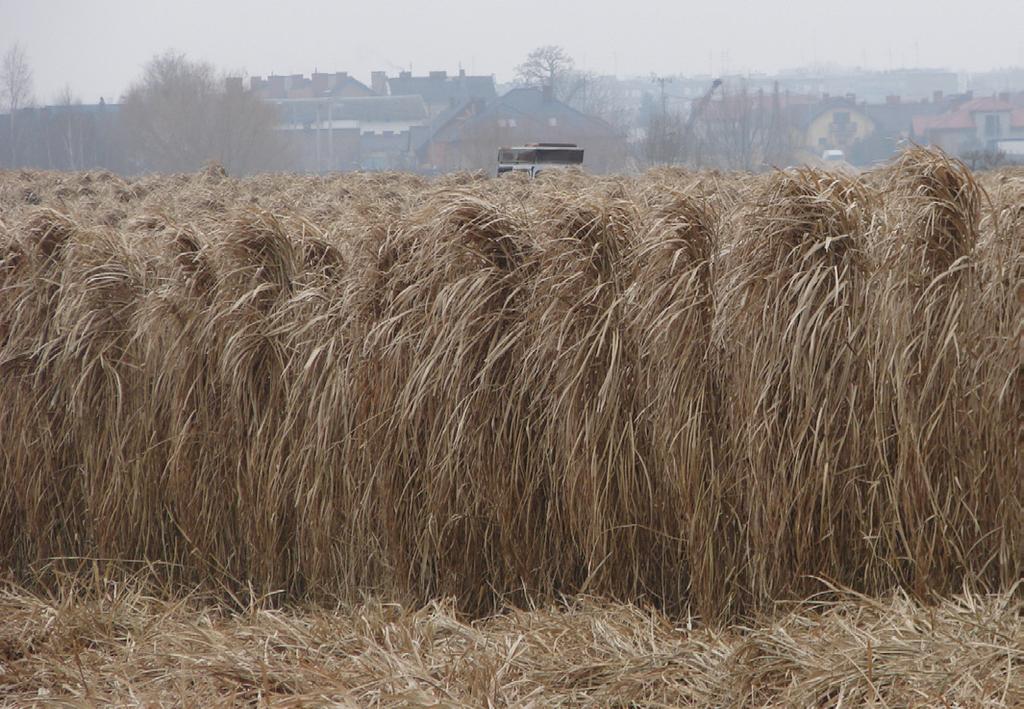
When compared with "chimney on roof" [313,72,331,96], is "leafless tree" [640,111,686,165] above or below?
below

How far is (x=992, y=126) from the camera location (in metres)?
39.4

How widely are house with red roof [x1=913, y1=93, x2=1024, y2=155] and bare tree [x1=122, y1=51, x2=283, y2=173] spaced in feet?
109

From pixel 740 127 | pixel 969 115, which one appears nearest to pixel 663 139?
pixel 740 127

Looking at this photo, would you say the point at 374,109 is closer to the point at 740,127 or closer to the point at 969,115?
the point at 740,127

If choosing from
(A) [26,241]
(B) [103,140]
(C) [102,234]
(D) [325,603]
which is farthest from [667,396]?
(B) [103,140]

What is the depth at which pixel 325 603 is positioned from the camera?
3.75 meters

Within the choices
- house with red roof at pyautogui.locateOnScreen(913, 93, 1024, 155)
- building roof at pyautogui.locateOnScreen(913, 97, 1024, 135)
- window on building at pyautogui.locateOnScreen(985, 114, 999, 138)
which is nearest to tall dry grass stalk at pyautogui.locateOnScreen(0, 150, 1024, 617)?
house with red roof at pyautogui.locateOnScreen(913, 93, 1024, 155)

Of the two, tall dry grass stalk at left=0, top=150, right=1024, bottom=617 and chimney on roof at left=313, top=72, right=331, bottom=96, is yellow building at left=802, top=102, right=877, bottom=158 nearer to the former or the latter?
tall dry grass stalk at left=0, top=150, right=1024, bottom=617

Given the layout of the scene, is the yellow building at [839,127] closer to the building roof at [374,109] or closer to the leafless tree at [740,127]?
the leafless tree at [740,127]

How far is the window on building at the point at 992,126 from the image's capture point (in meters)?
39.2

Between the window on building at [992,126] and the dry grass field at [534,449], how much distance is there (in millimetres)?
39136

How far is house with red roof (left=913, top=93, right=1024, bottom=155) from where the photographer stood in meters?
38.8

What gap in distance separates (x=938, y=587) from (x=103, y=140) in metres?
63.1

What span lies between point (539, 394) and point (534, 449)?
0.57ft
